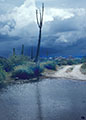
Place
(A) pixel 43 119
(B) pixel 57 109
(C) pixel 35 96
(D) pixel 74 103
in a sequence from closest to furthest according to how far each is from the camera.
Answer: (A) pixel 43 119, (B) pixel 57 109, (D) pixel 74 103, (C) pixel 35 96

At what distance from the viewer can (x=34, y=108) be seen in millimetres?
13125

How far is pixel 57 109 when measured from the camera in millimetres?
12828

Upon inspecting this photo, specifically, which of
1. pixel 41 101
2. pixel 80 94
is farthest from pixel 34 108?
pixel 80 94

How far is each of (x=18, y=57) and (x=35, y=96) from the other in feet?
81.6

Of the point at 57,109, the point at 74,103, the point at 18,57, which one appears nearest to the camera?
the point at 57,109

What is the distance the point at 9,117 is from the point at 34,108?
2.42 metres

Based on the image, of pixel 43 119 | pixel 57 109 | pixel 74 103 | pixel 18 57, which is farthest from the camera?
pixel 18 57

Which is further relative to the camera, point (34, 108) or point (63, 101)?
point (63, 101)

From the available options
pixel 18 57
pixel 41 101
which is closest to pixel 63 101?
pixel 41 101

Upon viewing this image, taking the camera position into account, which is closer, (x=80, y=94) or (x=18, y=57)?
(x=80, y=94)

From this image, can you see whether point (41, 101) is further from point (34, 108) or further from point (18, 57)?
point (18, 57)

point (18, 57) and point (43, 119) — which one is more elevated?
point (43, 119)

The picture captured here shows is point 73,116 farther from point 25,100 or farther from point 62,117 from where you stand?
point 25,100

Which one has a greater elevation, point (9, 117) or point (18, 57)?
point (9, 117)
